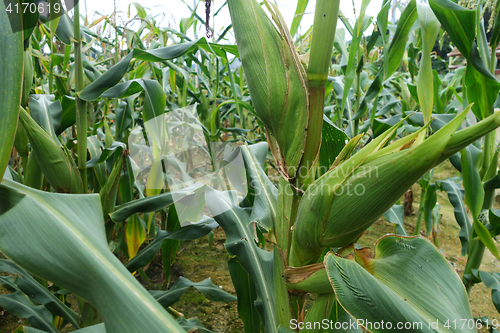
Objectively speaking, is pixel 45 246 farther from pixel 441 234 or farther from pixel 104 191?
pixel 441 234

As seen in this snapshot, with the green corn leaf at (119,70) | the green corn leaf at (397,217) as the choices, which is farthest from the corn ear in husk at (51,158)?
the green corn leaf at (397,217)

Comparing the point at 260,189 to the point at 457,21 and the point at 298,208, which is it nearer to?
the point at 298,208

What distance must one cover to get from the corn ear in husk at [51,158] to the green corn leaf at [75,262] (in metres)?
0.39

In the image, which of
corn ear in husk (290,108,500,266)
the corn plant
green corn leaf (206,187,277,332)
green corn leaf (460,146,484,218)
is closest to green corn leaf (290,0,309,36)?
the corn plant

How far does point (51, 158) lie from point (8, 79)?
44 cm

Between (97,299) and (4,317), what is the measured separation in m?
1.51

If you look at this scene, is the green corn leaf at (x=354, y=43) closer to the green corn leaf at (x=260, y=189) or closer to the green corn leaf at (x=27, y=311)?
the green corn leaf at (x=260, y=189)

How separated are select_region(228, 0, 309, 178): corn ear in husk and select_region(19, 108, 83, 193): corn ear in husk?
22.7 inches

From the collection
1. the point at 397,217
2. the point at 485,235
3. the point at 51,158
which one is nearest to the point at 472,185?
the point at 485,235

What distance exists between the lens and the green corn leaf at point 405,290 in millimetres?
408

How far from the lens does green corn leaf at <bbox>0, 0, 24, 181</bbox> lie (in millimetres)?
363

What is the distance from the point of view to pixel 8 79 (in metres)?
0.37

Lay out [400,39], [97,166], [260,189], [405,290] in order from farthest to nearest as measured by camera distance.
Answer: [97,166], [400,39], [260,189], [405,290]

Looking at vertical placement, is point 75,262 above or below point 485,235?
above
